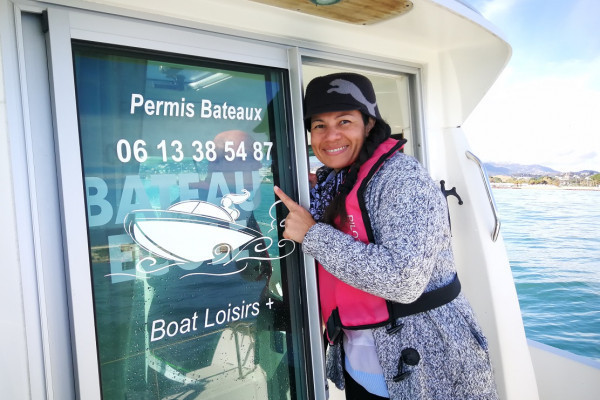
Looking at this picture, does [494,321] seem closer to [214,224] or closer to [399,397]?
[399,397]

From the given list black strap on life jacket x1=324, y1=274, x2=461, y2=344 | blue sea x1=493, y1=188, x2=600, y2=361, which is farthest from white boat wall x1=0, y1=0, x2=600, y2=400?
blue sea x1=493, y1=188, x2=600, y2=361

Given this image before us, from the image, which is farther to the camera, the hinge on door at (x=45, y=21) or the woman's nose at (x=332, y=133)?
the woman's nose at (x=332, y=133)

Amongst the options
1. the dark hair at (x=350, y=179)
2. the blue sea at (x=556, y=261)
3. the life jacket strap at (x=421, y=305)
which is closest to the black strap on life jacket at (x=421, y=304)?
the life jacket strap at (x=421, y=305)

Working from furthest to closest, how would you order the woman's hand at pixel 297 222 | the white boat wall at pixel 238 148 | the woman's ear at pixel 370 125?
the woman's ear at pixel 370 125 → the woman's hand at pixel 297 222 → the white boat wall at pixel 238 148

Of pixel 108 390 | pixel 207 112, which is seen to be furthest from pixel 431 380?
pixel 207 112

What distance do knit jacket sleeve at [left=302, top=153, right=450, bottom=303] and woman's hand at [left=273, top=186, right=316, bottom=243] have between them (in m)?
0.11

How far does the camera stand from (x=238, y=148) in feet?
5.24

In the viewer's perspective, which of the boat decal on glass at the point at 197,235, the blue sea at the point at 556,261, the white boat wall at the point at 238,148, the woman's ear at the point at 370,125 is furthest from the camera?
the blue sea at the point at 556,261

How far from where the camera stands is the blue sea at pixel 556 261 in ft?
21.6

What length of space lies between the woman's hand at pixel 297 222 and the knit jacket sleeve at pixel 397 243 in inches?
4.5

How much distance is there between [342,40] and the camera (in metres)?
1.87

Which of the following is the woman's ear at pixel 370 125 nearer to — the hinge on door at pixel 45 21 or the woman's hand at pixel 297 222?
the woman's hand at pixel 297 222

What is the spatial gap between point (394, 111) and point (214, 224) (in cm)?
129

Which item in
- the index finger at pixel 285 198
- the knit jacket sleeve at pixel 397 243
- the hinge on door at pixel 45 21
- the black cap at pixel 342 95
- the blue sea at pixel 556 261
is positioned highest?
the hinge on door at pixel 45 21
